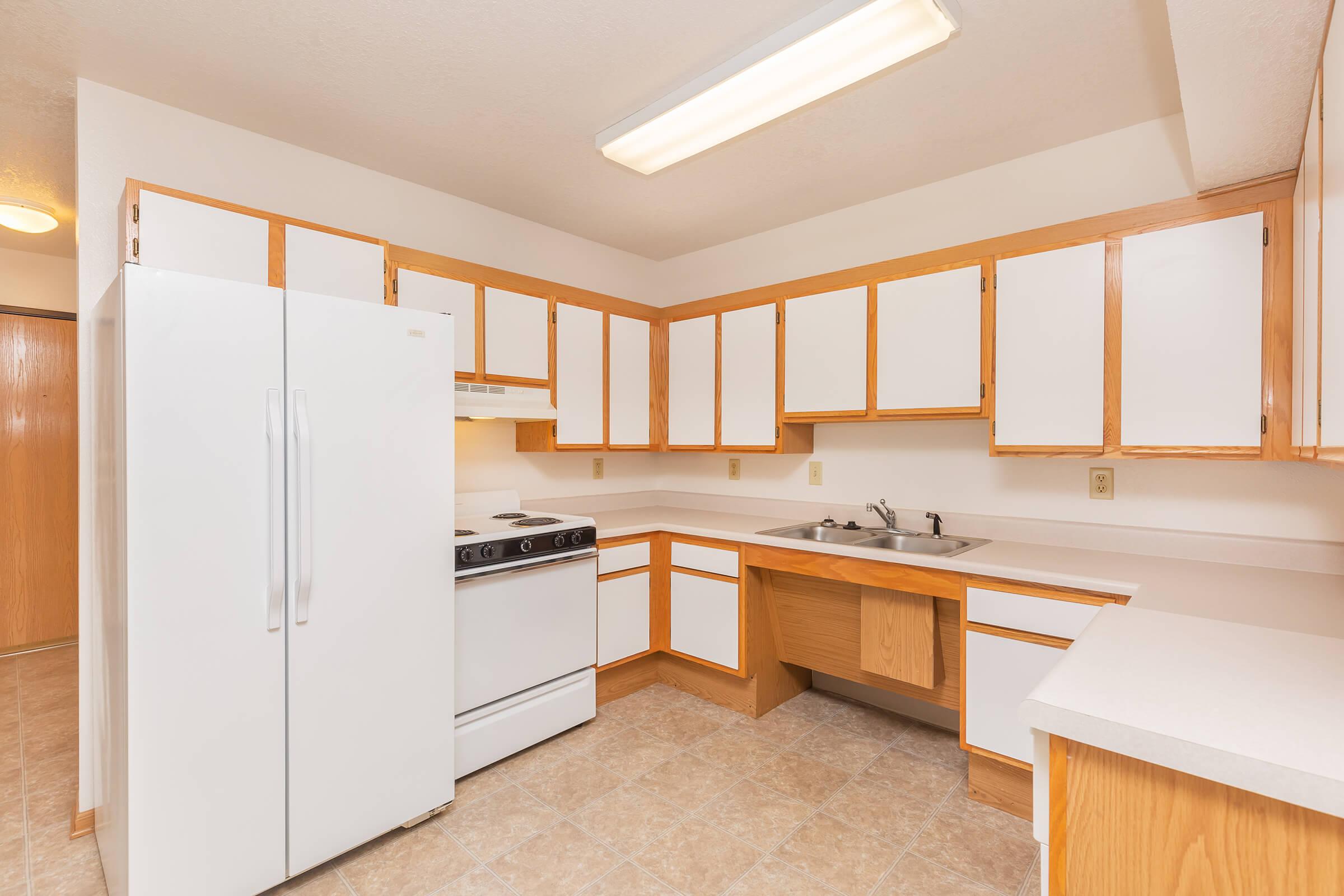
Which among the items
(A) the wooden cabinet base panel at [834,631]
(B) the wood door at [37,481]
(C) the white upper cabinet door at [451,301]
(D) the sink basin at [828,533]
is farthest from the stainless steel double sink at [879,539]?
(B) the wood door at [37,481]

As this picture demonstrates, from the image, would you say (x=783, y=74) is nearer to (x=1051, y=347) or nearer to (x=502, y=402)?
(x=1051, y=347)

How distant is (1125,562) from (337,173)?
11.3 ft

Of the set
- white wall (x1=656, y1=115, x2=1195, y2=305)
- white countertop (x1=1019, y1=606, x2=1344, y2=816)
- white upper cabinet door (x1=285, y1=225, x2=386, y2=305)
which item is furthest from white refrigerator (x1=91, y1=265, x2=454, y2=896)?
white wall (x1=656, y1=115, x2=1195, y2=305)

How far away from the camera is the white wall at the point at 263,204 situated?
200 cm

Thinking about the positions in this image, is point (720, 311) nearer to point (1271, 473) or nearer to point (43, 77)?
point (1271, 473)

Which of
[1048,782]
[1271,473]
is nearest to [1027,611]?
[1271,473]

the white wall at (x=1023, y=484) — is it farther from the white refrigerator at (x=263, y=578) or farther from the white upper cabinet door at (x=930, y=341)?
the white refrigerator at (x=263, y=578)

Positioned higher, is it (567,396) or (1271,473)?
(567,396)

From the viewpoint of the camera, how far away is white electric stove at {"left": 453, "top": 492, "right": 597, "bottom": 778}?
2.25m

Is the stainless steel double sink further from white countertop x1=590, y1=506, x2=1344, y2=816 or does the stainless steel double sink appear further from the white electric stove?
the white electric stove

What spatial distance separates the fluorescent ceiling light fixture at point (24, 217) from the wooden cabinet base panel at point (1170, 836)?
4.39 metres

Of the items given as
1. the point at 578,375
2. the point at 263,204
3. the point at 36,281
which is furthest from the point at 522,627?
the point at 36,281

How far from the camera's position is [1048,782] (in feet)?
3.26

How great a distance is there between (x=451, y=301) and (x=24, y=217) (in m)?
2.11
